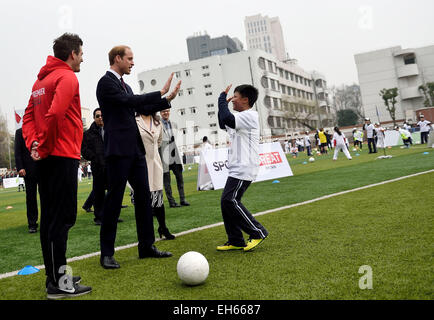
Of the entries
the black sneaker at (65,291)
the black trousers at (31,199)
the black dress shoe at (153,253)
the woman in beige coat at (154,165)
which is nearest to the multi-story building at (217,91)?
the black trousers at (31,199)

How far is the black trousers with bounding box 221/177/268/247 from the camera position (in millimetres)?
4348

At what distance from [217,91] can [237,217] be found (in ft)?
239

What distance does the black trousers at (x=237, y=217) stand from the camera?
435cm

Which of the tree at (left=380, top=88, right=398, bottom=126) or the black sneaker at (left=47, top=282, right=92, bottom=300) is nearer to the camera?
the black sneaker at (left=47, top=282, right=92, bottom=300)

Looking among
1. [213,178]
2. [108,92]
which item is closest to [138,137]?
[108,92]

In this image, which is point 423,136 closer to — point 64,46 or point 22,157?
point 22,157

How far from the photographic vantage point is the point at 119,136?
4.01m

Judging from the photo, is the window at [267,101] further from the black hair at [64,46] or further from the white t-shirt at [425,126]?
the black hair at [64,46]

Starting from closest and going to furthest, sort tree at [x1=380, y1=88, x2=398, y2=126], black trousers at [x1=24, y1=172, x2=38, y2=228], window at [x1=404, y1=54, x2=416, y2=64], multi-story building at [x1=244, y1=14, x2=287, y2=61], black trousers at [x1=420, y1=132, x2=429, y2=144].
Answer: black trousers at [x1=24, y1=172, x2=38, y2=228], black trousers at [x1=420, y1=132, x2=429, y2=144], tree at [x1=380, y1=88, x2=398, y2=126], window at [x1=404, y1=54, x2=416, y2=64], multi-story building at [x1=244, y1=14, x2=287, y2=61]

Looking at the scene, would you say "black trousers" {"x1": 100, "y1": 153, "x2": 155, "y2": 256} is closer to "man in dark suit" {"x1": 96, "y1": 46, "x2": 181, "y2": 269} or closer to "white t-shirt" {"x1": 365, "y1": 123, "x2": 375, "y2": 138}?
"man in dark suit" {"x1": 96, "y1": 46, "x2": 181, "y2": 269}

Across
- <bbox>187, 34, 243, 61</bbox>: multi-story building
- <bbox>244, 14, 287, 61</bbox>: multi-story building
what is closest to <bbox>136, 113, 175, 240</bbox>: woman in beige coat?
<bbox>187, 34, 243, 61</bbox>: multi-story building

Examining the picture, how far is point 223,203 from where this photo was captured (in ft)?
14.6

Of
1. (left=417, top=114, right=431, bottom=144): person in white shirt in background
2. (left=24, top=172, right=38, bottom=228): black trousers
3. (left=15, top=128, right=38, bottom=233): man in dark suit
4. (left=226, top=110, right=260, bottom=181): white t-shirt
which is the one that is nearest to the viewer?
(left=226, top=110, right=260, bottom=181): white t-shirt
